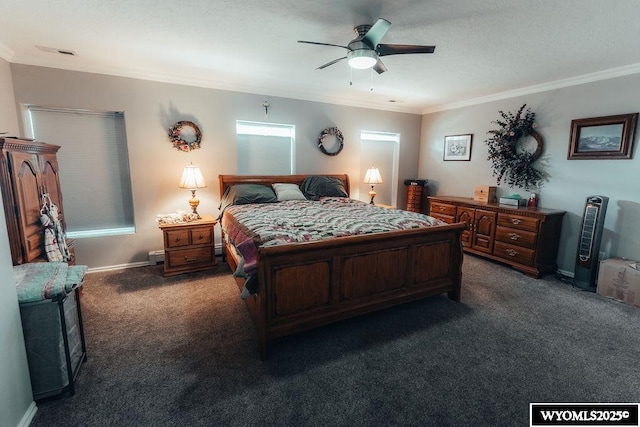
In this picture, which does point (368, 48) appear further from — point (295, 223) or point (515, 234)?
point (515, 234)

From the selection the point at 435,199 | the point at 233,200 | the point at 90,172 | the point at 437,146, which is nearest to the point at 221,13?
the point at 233,200

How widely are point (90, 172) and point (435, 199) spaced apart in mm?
4937

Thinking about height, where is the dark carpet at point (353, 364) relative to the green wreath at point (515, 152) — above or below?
below

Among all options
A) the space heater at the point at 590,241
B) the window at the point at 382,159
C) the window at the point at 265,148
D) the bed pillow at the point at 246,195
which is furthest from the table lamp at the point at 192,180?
the space heater at the point at 590,241

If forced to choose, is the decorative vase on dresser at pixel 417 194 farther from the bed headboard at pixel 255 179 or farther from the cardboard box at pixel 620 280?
the cardboard box at pixel 620 280

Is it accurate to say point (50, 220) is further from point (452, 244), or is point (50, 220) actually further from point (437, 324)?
point (452, 244)

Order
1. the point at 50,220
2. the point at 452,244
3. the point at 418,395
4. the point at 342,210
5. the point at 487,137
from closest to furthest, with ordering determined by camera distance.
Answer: the point at 418,395 → the point at 50,220 → the point at 452,244 → the point at 342,210 → the point at 487,137

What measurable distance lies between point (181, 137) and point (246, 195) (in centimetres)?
114

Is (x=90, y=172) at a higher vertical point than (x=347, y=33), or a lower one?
lower

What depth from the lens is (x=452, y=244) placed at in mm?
2912

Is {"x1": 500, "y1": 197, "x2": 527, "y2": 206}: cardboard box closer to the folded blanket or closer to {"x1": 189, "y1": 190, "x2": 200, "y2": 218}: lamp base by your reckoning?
{"x1": 189, "y1": 190, "x2": 200, "y2": 218}: lamp base

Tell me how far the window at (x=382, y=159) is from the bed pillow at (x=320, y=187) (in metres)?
0.90

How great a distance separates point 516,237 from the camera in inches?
150

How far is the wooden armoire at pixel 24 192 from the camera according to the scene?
2111mm
